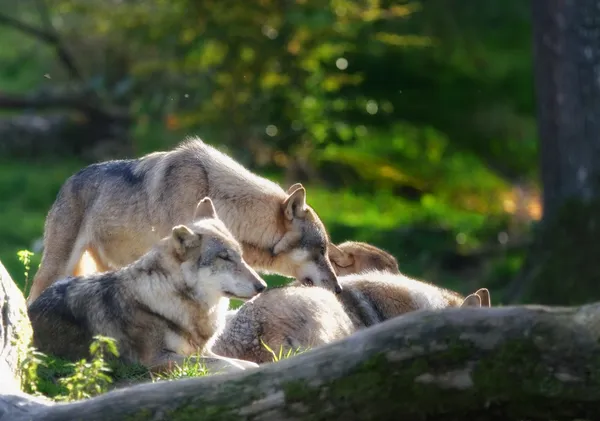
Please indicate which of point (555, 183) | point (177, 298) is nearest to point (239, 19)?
point (555, 183)

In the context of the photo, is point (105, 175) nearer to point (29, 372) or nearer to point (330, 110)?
point (29, 372)

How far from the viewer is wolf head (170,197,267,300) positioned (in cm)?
689

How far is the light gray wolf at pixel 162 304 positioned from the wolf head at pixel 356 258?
2.22 meters

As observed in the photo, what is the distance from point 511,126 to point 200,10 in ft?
21.5

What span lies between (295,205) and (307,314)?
1585 mm

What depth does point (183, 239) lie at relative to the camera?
6930 mm

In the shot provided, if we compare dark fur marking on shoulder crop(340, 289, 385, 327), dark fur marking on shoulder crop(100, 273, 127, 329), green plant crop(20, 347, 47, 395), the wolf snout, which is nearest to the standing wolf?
dark fur marking on shoulder crop(340, 289, 385, 327)

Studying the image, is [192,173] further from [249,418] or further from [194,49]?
[194,49]

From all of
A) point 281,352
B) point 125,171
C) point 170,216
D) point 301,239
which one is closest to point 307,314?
point 281,352

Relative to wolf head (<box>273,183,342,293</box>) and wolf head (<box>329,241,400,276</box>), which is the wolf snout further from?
wolf head (<box>329,241,400,276</box>)

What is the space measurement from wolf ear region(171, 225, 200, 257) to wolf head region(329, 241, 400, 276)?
2.42m


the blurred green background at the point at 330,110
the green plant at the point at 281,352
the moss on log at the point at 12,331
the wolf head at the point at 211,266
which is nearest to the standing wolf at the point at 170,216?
the green plant at the point at 281,352

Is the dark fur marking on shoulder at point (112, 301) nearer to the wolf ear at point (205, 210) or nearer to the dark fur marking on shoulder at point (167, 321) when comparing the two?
the dark fur marking on shoulder at point (167, 321)

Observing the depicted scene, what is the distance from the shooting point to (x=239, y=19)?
17.9 metres
